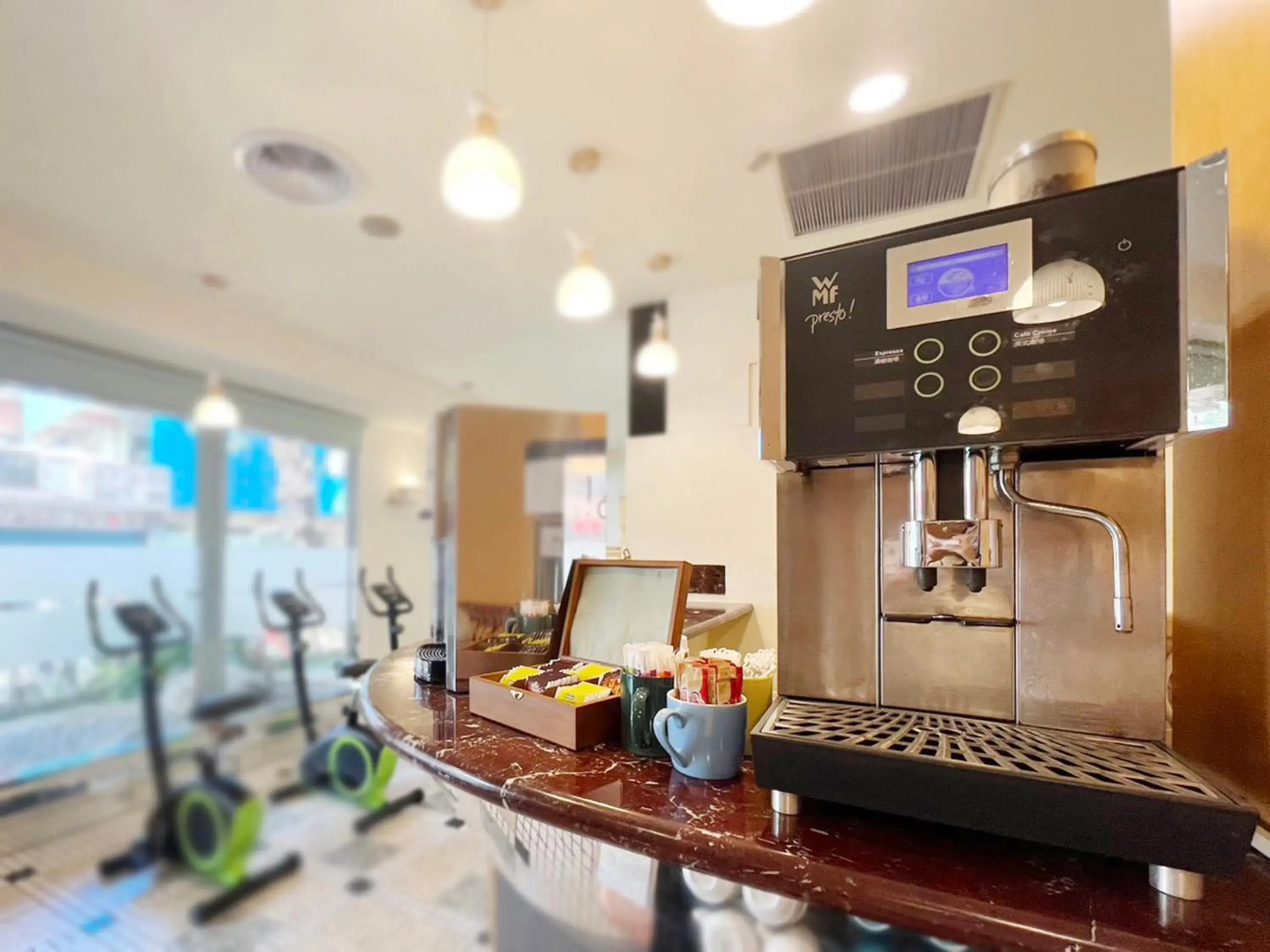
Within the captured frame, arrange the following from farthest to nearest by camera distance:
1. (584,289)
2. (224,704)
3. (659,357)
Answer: (224,704)
(659,357)
(584,289)

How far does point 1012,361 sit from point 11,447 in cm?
374

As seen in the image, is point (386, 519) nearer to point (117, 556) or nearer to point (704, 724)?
point (117, 556)

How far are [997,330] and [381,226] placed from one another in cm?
238

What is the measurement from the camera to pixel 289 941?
193 centimetres

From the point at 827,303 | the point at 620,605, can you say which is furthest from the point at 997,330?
the point at 620,605

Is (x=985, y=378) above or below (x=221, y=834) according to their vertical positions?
above

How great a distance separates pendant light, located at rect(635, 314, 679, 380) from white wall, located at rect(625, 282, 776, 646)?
17 cm

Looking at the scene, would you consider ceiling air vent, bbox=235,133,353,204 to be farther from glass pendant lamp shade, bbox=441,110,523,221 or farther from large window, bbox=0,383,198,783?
large window, bbox=0,383,198,783

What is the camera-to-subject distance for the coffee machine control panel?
0.53 m

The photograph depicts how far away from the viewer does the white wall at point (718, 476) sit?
97cm

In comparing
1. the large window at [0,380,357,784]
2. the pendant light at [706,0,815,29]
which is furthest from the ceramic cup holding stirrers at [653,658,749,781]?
the large window at [0,380,357,784]

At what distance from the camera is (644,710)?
0.66 meters

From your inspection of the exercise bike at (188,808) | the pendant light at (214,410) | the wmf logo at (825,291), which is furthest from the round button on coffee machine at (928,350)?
the pendant light at (214,410)

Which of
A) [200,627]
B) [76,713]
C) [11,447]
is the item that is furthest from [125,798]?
[11,447]
